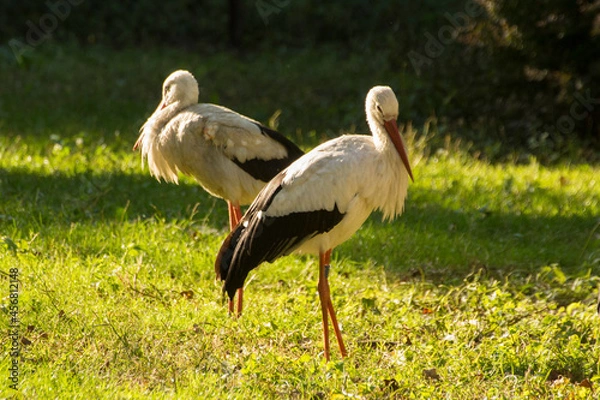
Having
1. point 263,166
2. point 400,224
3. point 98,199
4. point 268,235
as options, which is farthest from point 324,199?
point 98,199

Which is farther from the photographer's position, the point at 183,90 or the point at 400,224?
the point at 400,224

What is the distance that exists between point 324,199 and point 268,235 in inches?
12.8

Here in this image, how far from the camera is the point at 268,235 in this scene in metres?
4.52

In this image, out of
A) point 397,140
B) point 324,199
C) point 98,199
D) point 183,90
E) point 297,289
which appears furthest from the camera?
point 98,199

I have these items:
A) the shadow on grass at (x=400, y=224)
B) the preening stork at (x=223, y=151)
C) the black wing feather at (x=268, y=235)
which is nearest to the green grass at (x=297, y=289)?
the shadow on grass at (x=400, y=224)

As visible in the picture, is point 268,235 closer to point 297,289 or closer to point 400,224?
point 297,289

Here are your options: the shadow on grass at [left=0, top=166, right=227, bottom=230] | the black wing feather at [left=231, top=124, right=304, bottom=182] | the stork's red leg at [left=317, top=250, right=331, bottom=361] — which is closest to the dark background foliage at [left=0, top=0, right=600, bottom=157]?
the shadow on grass at [left=0, top=166, right=227, bottom=230]

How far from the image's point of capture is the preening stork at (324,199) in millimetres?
4496

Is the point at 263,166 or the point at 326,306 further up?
the point at 263,166

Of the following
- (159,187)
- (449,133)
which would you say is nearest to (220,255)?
(159,187)

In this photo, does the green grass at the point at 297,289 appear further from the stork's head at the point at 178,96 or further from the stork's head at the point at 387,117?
the stork's head at the point at 387,117

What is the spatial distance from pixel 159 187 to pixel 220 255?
9.38 feet

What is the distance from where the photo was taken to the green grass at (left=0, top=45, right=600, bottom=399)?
419cm

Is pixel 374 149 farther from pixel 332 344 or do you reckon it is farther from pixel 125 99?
pixel 125 99
